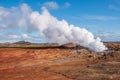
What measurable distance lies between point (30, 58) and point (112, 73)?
77.6 ft

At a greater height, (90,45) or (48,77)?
(90,45)

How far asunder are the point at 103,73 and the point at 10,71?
14201 mm

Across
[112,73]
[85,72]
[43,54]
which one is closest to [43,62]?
[43,54]

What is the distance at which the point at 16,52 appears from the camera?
60438mm

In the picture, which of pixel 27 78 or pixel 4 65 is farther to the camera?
pixel 4 65

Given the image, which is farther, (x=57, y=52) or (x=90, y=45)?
(x=90, y=45)

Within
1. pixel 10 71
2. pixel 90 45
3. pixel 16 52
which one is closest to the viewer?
pixel 10 71

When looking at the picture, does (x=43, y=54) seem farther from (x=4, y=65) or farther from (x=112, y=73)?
(x=112, y=73)

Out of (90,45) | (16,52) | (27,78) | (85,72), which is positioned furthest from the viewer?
(90,45)

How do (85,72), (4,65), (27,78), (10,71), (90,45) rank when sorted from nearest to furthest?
(27,78), (85,72), (10,71), (4,65), (90,45)

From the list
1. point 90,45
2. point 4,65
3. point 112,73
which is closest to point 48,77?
point 112,73

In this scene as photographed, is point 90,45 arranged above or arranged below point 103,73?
above

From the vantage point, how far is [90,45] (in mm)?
76562

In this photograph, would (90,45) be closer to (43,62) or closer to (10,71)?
(43,62)
